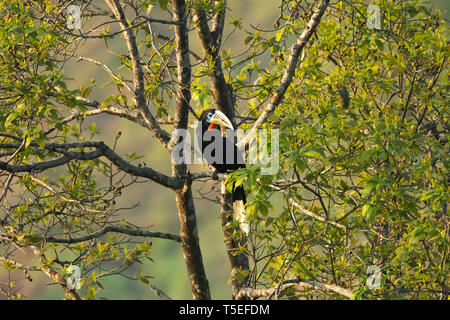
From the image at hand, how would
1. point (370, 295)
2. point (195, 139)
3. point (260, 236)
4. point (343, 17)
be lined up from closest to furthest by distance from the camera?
point (370, 295)
point (260, 236)
point (195, 139)
point (343, 17)

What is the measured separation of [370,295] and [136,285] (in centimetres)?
3180

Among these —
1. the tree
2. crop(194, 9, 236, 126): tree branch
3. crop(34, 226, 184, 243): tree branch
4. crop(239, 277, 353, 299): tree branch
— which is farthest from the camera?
crop(194, 9, 236, 126): tree branch

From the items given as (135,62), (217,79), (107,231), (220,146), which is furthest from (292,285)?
(217,79)

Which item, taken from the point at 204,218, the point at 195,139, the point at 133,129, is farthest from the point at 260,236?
the point at 133,129

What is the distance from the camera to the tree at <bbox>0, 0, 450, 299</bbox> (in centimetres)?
565

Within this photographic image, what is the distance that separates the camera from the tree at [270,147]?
5652 millimetres

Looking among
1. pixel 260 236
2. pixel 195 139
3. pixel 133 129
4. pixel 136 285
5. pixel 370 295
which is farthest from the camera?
pixel 133 129

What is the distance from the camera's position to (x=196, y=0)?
721 cm

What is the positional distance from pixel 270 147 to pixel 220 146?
272 cm

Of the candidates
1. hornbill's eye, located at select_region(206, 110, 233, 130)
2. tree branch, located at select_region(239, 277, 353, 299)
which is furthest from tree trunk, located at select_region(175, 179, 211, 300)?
tree branch, located at select_region(239, 277, 353, 299)

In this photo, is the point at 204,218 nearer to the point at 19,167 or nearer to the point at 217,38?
the point at 217,38

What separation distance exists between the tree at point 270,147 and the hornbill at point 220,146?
247 millimetres

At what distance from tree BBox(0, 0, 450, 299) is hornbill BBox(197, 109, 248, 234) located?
0.25 meters

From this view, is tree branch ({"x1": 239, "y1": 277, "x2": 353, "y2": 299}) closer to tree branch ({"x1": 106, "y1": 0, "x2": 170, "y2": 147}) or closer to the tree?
the tree
